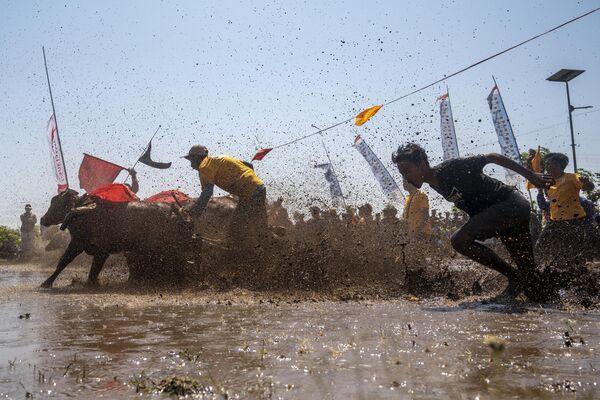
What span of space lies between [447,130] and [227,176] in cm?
1098

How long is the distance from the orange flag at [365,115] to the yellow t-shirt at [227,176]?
1.70m

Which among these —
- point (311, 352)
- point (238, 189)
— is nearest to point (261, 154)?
point (238, 189)

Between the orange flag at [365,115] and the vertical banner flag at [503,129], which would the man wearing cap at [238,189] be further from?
the vertical banner flag at [503,129]

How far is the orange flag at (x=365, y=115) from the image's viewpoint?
328 inches

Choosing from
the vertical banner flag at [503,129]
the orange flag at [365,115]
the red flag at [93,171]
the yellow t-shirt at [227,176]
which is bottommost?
the yellow t-shirt at [227,176]

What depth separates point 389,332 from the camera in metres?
3.83

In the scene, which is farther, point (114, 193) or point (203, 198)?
point (114, 193)

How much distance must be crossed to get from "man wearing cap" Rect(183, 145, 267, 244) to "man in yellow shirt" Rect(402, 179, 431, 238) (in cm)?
370

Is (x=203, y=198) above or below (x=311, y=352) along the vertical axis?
above

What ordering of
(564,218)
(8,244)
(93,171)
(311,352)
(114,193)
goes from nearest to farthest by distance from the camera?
(311,352) < (564,218) < (114,193) < (93,171) < (8,244)

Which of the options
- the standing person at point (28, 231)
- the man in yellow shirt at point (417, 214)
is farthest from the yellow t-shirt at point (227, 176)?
the standing person at point (28, 231)

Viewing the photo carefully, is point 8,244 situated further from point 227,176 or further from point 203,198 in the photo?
point 227,176

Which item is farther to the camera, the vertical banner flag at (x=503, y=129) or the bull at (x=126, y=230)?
the vertical banner flag at (x=503, y=129)

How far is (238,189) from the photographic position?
807 centimetres
